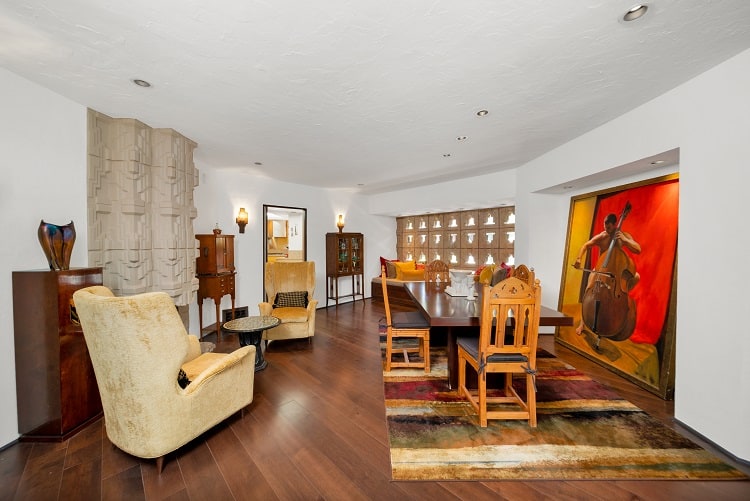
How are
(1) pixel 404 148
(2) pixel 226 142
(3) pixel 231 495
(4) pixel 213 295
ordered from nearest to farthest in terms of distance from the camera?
(3) pixel 231 495 → (2) pixel 226 142 → (1) pixel 404 148 → (4) pixel 213 295

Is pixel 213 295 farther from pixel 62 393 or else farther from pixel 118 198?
pixel 62 393

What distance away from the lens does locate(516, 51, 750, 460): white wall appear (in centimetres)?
179

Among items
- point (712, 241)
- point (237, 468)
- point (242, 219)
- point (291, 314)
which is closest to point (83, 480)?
point (237, 468)

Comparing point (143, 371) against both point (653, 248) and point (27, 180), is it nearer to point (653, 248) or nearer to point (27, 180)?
point (27, 180)

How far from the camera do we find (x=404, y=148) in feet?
11.5

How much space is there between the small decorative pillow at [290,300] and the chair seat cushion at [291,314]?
161mm

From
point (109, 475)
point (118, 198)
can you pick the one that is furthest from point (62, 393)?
point (118, 198)

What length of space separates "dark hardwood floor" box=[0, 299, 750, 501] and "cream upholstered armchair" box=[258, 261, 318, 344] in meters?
1.14

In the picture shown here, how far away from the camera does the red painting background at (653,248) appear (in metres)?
2.61

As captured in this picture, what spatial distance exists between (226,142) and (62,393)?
2.61m

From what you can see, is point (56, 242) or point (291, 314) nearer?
point (56, 242)

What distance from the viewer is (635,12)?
1433 mm

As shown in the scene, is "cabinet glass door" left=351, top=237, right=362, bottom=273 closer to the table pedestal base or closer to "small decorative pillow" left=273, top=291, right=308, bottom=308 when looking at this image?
"small decorative pillow" left=273, top=291, right=308, bottom=308

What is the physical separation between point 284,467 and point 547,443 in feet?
5.68
